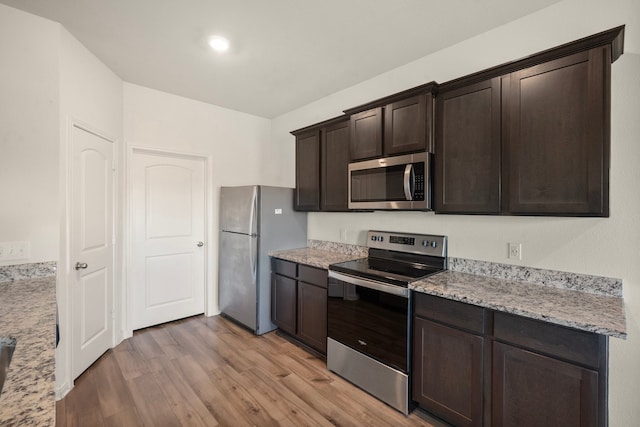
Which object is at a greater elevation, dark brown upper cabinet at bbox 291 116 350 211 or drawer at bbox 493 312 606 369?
dark brown upper cabinet at bbox 291 116 350 211

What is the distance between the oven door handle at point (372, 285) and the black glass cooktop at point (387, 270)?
0.03 metres

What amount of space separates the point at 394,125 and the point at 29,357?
7.85 feet

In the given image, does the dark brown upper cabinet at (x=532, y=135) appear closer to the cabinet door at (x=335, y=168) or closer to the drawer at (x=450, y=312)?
the drawer at (x=450, y=312)

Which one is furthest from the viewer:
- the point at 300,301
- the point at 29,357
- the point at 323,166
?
the point at 323,166

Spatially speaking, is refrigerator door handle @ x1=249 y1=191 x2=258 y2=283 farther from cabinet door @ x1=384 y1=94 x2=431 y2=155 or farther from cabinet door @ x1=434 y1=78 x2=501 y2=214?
cabinet door @ x1=434 y1=78 x2=501 y2=214

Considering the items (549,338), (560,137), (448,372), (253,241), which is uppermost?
(560,137)

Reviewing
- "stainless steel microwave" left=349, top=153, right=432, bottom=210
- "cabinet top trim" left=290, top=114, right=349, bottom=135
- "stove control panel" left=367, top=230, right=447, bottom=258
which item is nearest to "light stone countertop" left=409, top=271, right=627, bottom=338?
"stove control panel" left=367, top=230, right=447, bottom=258

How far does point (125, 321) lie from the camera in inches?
124

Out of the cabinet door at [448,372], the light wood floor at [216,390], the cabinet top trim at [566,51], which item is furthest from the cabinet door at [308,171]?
the cabinet door at [448,372]

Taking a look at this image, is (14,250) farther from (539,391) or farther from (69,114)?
(539,391)

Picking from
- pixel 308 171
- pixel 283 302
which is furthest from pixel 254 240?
pixel 308 171

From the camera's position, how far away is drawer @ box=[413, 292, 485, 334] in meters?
1.71

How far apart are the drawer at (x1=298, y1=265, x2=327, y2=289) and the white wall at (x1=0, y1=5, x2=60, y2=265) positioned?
6.22 ft

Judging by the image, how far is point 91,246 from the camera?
259cm
